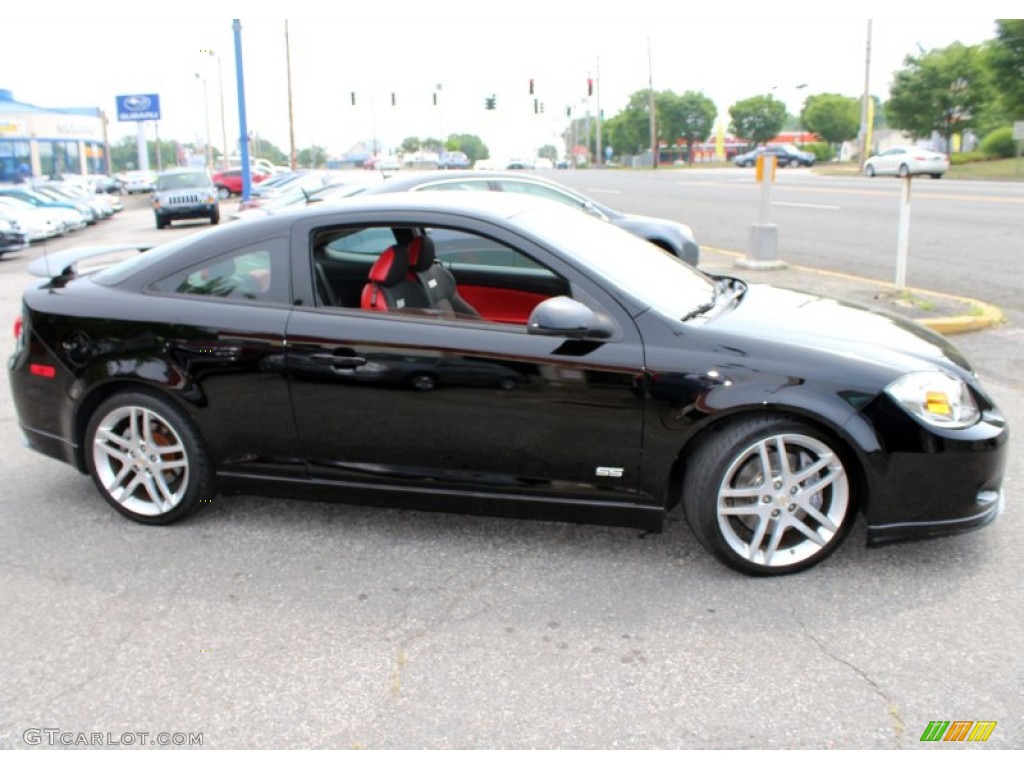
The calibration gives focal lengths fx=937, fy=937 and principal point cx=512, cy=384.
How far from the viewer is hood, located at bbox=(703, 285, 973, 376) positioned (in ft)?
12.2

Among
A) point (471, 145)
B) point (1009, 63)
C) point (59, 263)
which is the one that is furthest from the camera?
point (471, 145)

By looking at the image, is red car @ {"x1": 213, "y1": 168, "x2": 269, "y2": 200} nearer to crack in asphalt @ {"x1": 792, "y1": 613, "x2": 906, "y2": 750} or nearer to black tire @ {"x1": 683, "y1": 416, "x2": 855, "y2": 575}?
black tire @ {"x1": 683, "y1": 416, "x2": 855, "y2": 575}

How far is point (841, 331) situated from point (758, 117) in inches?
4391

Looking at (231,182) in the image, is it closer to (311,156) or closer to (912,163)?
(912,163)

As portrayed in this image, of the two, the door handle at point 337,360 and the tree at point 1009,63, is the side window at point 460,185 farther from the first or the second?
the tree at point 1009,63

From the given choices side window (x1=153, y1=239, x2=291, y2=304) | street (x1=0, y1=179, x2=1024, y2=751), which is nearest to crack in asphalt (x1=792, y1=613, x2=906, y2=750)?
street (x1=0, y1=179, x2=1024, y2=751)

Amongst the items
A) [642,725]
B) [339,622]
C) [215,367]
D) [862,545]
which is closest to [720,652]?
[642,725]

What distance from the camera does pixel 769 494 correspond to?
3.64m

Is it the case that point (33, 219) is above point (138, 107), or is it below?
below

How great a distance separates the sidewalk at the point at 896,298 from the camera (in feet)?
26.1

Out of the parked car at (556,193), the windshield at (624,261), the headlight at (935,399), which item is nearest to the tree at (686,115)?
the parked car at (556,193)

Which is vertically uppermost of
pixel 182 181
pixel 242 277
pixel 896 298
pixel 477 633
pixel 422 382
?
pixel 182 181

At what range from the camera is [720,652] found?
3.21 m

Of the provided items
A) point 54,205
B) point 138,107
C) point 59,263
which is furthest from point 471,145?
point 59,263
